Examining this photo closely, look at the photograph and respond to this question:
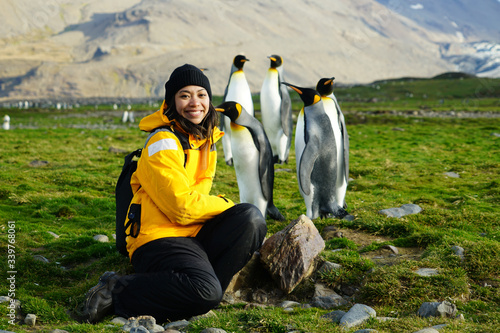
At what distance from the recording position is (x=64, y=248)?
5.27 meters

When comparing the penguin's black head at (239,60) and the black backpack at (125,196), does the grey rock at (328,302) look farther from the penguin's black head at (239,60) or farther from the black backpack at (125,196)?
the penguin's black head at (239,60)

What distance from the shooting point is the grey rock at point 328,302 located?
3986 mm

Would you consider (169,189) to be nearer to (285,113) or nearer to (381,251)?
(381,251)

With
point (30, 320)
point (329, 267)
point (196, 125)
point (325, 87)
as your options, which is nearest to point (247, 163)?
point (325, 87)

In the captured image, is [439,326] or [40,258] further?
[40,258]

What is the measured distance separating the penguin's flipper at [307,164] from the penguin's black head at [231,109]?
1.13m

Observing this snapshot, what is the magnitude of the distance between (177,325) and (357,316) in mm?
1326

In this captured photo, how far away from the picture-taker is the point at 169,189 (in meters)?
3.65

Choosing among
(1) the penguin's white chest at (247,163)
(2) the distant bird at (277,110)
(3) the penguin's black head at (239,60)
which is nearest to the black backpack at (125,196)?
(1) the penguin's white chest at (247,163)

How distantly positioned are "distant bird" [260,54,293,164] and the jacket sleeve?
8239mm

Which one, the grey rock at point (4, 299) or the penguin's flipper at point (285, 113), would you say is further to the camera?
the penguin's flipper at point (285, 113)

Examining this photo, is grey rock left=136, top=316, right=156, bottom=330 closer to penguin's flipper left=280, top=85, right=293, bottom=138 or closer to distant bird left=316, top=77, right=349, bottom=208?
distant bird left=316, top=77, right=349, bottom=208

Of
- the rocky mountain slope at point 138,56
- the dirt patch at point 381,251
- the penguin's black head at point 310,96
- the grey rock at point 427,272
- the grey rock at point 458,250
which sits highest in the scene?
the rocky mountain slope at point 138,56

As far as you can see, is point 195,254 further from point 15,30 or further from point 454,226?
point 15,30
